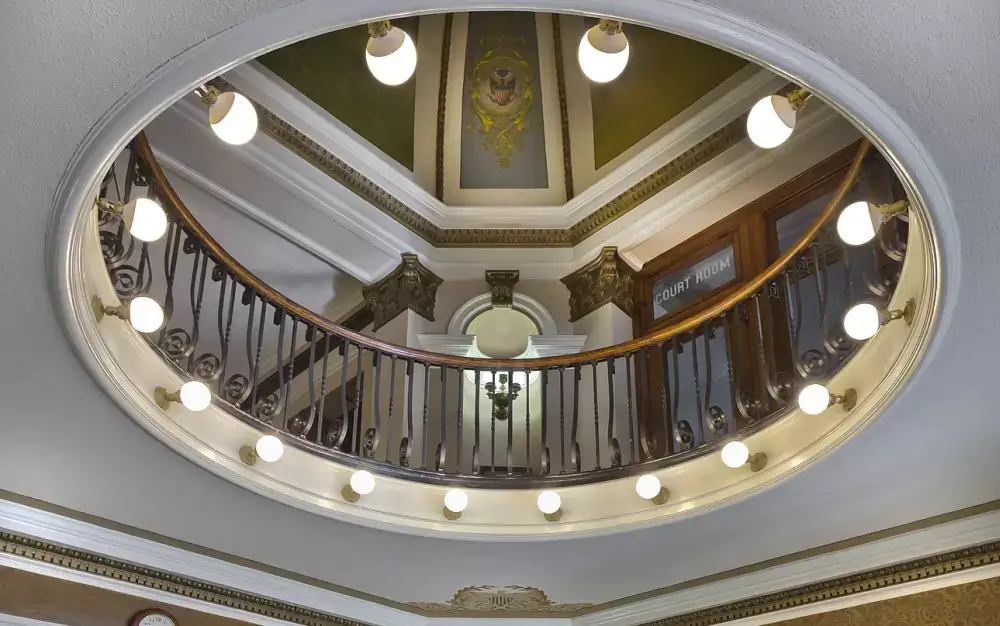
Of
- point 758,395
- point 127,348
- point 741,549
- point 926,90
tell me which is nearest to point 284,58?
point 127,348

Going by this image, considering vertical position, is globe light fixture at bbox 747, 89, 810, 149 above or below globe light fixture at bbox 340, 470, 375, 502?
above

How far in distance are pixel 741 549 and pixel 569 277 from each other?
3408 mm

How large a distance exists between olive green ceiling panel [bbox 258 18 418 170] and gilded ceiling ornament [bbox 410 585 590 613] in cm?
392

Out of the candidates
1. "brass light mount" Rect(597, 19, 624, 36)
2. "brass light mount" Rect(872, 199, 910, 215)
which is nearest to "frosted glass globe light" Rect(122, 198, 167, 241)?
"brass light mount" Rect(597, 19, 624, 36)

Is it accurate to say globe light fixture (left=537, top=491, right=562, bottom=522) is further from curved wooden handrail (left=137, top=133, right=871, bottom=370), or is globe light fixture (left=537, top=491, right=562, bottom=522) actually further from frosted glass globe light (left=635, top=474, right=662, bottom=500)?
curved wooden handrail (left=137, top=133, right=871, bottom=370)

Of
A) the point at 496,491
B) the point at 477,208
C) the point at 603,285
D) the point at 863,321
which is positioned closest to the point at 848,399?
the point at 863,321

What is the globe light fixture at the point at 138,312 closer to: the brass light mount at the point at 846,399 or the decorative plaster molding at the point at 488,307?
the brass light mount at the point at 846,399

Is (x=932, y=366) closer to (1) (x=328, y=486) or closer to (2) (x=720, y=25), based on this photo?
(2) (x=720, y=25)

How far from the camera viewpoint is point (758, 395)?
255 inches

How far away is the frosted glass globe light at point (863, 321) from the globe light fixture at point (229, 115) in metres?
2.65

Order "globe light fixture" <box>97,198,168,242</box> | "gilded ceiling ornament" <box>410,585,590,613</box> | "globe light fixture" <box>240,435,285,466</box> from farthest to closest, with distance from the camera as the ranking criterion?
"gilded ceiling ornament" <box>410,585,590,613</box>
"globe light fixture" <box>240,435,285,466</box>
"globe light fixture" <box>97,198,168,242</box>

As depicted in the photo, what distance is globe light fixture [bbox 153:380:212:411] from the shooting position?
4.36 metres

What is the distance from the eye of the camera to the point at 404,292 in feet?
26.2

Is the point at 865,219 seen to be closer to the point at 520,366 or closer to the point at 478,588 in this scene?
the point at 520,366
